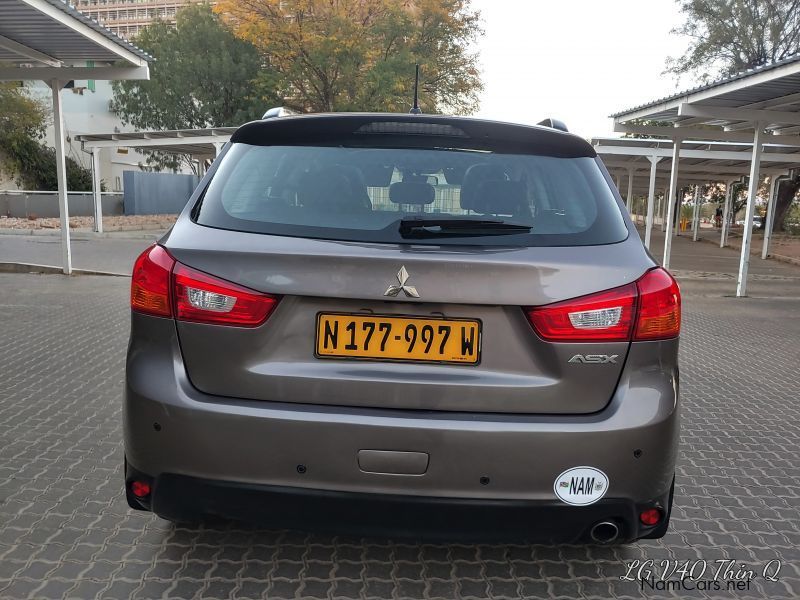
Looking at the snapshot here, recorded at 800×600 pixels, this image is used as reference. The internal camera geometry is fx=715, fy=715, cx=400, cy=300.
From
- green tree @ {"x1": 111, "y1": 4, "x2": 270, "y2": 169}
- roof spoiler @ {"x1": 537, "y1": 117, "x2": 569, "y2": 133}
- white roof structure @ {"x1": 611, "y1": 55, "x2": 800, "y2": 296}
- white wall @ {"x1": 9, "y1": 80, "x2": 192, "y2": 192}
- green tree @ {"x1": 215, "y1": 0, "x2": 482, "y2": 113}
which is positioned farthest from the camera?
white wall @ {"x1": 9, "y1": 80, "x2": 192, "y2": 192}

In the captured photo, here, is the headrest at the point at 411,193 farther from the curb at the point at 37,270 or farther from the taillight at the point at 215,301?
the curb at the point at 37,270

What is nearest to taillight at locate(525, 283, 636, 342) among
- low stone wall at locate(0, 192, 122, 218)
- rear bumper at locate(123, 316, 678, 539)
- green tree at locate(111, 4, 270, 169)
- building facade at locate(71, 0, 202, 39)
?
rear bumper at locate(123, 316, 678, 539)

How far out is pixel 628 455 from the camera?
2.12 m

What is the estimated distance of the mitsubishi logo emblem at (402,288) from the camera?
6.72 ft

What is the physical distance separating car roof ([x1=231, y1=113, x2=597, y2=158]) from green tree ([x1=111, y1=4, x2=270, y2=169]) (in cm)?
3201

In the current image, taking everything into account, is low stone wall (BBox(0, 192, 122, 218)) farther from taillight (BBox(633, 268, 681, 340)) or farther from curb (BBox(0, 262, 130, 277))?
taillight (BBox(633, 268, 681, 340))

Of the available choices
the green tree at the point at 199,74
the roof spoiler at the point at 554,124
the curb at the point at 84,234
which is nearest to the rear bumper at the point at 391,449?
the roof spoiler at the point at 554,124

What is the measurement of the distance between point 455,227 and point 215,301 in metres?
0.76

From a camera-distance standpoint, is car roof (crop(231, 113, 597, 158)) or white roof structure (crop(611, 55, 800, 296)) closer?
car roof (crop(231, 113, 597, 158))

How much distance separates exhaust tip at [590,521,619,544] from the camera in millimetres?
2188

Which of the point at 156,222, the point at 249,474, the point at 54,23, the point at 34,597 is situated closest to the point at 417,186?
the point at 249,474

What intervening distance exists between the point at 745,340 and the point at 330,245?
689 centimetres

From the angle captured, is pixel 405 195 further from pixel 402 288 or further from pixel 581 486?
pixel 581 486

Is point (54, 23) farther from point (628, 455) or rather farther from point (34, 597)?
point (628, 455)
